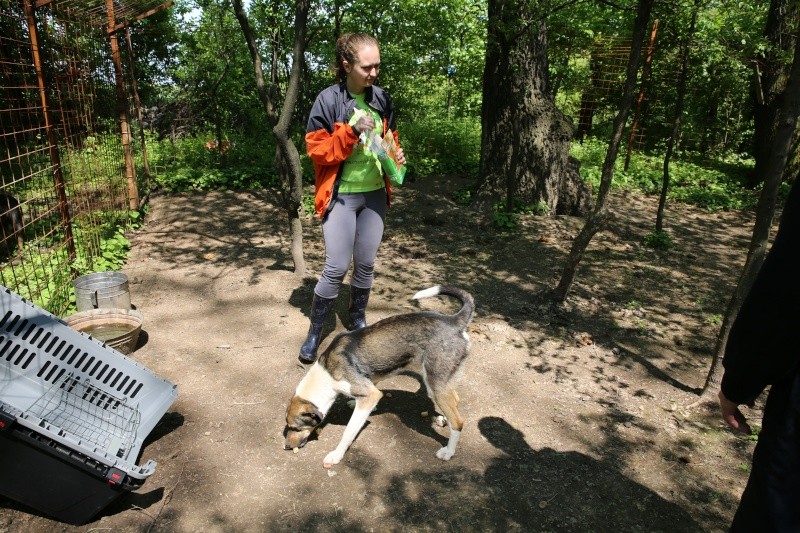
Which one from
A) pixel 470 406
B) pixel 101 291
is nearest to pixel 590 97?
pixel 470 406

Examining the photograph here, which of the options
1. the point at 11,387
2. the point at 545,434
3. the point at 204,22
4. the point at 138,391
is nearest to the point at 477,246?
the point at 545,434

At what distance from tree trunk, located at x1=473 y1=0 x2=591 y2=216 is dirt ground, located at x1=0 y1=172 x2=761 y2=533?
160 cm

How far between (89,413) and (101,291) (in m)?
1.93

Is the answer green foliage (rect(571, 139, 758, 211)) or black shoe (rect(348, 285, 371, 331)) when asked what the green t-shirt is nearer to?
black shoe (rect(348, 285, 371, 331))

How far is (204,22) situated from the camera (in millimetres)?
12438

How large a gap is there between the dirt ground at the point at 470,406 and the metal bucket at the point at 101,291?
0.36 metres

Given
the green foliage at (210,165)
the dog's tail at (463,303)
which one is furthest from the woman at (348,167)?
the green foliage at (210,165)

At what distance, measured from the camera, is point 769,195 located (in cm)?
334

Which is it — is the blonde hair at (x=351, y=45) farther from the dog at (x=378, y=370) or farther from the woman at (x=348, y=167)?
the dog at (x=378, y=370)

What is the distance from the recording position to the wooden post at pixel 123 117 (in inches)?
295

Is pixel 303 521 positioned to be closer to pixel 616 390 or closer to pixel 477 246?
pixel 616 390

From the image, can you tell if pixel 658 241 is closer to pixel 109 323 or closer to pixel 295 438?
pixel 295 438

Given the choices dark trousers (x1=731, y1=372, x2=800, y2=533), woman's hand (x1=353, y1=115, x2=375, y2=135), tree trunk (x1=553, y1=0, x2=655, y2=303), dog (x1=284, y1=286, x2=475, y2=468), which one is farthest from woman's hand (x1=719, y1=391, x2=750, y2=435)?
tree trunk (x1=553, y1=0, x2=655, y2=303)

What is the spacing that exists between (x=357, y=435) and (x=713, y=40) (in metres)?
7.30
